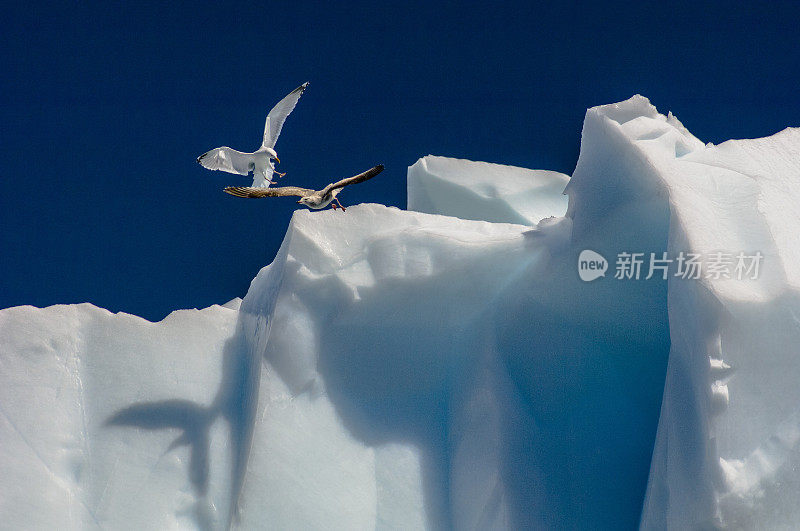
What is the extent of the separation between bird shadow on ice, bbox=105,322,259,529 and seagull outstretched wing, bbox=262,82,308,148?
0.97m

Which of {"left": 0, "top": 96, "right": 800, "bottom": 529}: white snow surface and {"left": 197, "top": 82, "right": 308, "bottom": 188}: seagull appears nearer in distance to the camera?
{"left": 0, "top": 96, "right": 800, "bottom": 529}: white snow surface

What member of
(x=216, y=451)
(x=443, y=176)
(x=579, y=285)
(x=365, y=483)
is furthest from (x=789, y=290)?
(x=443, y=176)

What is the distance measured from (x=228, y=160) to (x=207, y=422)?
3.62ft

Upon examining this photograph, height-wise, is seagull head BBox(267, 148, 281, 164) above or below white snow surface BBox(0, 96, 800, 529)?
above

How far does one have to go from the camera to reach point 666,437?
1.94 m

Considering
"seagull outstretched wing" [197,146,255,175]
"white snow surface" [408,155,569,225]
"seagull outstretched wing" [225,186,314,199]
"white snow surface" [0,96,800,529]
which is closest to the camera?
"white snow surface" [0,96,800,529]

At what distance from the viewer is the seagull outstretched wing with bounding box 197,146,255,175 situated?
3.21 m

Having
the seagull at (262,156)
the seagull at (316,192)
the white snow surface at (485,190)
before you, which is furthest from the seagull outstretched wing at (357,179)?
the white snow surface at (485,190)

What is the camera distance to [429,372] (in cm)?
271

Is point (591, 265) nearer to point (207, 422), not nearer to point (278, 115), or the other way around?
point (207, 422)

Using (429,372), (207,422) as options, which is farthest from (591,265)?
(207,422)

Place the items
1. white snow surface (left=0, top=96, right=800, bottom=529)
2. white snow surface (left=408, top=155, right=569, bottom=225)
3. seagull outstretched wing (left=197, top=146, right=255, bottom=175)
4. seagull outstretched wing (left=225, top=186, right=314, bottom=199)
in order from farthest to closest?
white snow surface (left=408, top=155, right=569, bottom=225)
seagull outstretched wing (left=197, top=146, right=255, bottom=175)
seagull outstretched wing (left=225, top=186, right=314, bottom=199)
white snow surface (left=0, top=96, right=800, bottom=529)

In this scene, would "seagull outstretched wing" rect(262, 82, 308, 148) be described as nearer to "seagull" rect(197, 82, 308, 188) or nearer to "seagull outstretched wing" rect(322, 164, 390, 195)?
"seagull" rect(197, 82, 308, 188)

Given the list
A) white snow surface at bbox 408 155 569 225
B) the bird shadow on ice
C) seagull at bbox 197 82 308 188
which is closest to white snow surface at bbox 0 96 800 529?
the bird shadow on ice
